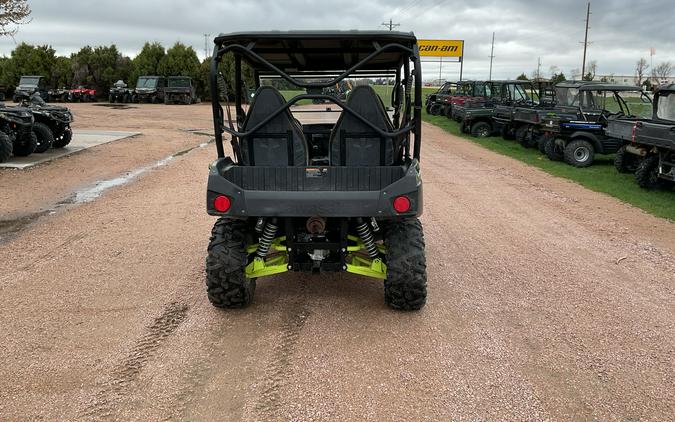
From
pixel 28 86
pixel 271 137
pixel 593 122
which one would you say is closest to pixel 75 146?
pixel 271 137

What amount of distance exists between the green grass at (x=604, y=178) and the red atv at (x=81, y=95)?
36788 millimetres

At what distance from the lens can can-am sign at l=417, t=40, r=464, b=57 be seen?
4694 centimetres

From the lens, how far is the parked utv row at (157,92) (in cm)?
4366

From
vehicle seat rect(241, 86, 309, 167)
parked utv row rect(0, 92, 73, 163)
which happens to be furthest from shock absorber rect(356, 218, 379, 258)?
parked utv row rect(0, 92, 73, 163)

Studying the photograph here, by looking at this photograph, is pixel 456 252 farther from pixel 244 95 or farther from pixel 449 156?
pixel 449 156

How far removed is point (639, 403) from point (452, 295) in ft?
6.18

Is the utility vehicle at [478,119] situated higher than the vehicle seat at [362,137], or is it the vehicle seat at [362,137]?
the vehicle seat at [362,137]

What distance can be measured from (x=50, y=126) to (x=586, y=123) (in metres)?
13.7

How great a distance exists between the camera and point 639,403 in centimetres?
329

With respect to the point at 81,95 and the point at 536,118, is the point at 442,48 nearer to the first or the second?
the point at 81,95

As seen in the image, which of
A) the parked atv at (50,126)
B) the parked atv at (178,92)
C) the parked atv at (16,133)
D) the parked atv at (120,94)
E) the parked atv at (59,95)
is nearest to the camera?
the parked atv at (16,133)

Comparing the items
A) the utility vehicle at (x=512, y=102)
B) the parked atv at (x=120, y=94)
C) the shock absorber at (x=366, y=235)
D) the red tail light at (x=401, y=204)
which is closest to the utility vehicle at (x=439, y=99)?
the utility vehicle at (x=512, y=102)

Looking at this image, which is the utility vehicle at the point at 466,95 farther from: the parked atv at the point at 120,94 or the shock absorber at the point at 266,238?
the parked atv at the point at 120,94

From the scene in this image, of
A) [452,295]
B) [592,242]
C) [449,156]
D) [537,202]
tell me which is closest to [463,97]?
[449,156]
